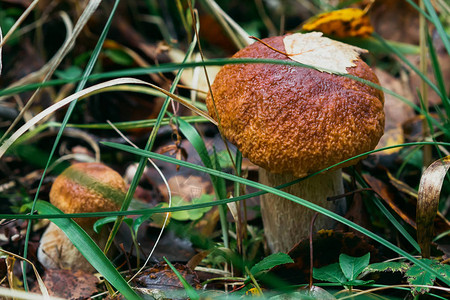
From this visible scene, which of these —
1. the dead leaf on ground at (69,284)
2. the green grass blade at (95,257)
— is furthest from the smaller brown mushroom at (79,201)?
the green grass blade at (95,257)

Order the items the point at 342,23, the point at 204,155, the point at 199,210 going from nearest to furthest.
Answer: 1. the point at 204,155
2. the point at 199,210
3. the point at 342,23

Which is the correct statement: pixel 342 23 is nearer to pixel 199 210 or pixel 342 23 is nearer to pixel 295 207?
pixel 295 207

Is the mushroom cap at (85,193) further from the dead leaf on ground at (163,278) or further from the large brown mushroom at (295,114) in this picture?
the large brown mushroom at (295,114)

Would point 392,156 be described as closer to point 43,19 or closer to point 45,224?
point 45,224

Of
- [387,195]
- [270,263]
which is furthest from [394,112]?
[270,263]

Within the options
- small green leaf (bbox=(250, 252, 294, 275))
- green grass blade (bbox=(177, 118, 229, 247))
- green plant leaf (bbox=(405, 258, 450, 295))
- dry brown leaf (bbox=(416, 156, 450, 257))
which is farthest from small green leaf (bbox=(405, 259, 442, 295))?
green grass blade (bbox=(177, 118, 229, 247))

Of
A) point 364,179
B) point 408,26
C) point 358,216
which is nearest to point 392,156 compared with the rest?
point 364,179
